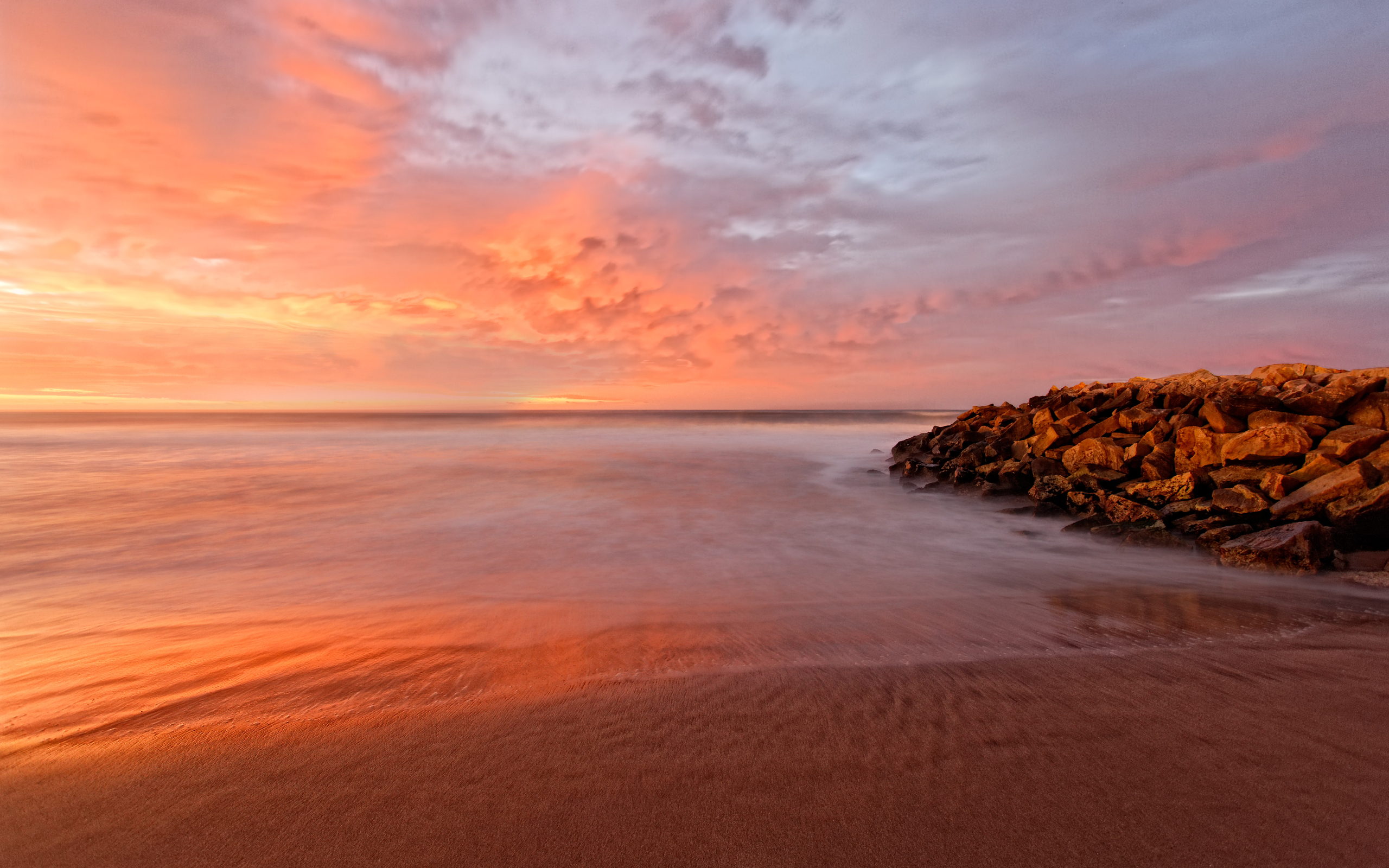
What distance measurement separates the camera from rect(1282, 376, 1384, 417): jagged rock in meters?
8.64

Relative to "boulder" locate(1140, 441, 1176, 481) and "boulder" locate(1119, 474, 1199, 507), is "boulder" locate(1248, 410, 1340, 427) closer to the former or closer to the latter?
"boulder" locate(1140, 441, 1176, 481)

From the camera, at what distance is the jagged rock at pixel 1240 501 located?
7.88 m

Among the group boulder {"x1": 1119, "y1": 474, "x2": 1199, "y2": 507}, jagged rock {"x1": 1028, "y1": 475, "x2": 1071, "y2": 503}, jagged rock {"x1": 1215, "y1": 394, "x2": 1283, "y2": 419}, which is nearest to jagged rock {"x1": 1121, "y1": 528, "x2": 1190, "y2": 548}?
boulder {"x1": 1119, "y1": 474, "x2": 1199, "y2": 507}

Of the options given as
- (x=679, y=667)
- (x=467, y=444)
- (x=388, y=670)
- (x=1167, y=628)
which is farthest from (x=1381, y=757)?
(x=467, y=444)

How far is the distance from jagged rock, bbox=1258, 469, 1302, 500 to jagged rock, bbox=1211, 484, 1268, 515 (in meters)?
0.12

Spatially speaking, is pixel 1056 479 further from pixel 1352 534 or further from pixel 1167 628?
pixel 1167 628

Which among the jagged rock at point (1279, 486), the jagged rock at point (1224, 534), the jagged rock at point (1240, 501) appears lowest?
the jagged rock at point (1224, 534)

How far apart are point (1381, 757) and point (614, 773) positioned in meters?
3.88

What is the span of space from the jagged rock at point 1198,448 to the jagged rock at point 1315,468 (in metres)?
1.00

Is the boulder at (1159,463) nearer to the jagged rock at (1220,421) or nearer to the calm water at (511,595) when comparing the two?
the jagged rock at (1220,421)

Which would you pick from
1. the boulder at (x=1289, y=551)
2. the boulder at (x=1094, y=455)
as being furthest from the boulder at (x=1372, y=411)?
the boulder at (x=1289, y=551)

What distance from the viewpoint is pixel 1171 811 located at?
2.52 metres

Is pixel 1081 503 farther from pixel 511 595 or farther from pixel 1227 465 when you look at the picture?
pixel 511 595

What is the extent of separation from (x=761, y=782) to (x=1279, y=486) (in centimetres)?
914
